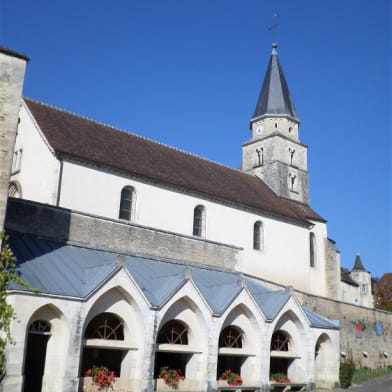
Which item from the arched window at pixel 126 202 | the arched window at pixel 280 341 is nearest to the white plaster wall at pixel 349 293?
the arched window at pixel 280 341

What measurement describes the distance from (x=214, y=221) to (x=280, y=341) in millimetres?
9166

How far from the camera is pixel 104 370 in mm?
18797

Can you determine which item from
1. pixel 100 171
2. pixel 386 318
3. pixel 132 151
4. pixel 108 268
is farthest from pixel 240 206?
pixel 108 268

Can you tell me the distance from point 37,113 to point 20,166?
3128 millimetres

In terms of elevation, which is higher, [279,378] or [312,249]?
[312,249]

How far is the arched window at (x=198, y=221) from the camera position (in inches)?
1226

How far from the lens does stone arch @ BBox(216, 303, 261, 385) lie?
22656mm

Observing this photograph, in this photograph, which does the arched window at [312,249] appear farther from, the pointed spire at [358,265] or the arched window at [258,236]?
the pointed spire at [358,265]

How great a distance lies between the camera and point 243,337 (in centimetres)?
2311

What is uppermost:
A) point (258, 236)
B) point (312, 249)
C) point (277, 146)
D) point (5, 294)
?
point (277, 146)

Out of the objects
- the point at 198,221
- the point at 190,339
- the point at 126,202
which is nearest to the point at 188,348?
the point at 190,339

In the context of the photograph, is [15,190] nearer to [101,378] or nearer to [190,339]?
[190,339]

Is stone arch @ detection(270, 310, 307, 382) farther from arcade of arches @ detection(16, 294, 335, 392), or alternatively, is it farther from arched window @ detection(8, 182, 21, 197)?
arched window @ detection(8, 182, 21, 197)

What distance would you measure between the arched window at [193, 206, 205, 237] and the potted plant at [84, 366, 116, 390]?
13.2m
